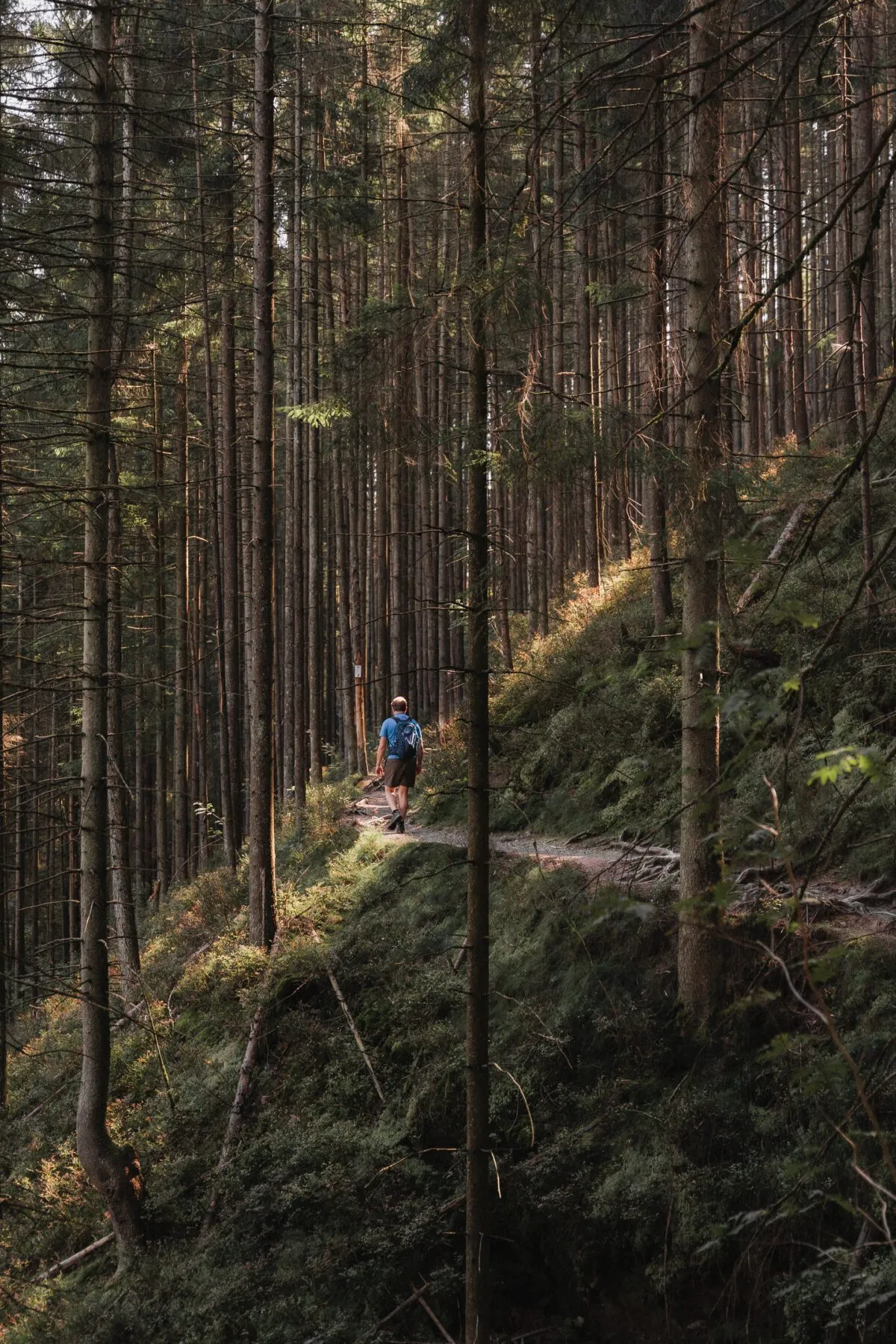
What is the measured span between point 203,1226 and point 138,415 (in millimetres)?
14845

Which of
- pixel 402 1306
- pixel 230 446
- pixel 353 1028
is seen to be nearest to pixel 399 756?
pixel 353 1028

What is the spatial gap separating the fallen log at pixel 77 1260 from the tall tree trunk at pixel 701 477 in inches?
243

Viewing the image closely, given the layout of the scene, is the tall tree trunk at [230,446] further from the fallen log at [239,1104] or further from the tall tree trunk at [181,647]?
the fallen log at [239,1104]

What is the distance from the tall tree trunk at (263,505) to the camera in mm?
11266

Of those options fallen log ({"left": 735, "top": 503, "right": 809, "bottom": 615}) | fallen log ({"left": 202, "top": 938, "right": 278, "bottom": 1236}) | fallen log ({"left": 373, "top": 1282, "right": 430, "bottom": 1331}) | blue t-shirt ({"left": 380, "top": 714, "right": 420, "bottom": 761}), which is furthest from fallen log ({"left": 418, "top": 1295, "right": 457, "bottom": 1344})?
blue t-shirt ({"left": 380, "top": 714, "right": 420, "bottom": 761})

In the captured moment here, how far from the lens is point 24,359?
21.9 meters

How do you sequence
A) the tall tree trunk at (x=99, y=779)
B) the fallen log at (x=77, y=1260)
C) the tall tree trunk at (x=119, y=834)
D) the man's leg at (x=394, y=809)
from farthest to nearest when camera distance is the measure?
the man's leg at (x=394, y=809) < the tall tree trunk at (x=119, y=834) < the fallen log at (x=77, y=1260) < the tall tree trunk at (x=99, y=779)

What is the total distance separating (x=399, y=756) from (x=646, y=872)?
5.63 metres

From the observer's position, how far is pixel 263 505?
11.6m

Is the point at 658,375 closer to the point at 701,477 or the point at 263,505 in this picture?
the point at 701,477

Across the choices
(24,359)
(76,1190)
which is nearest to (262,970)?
(76,1190)

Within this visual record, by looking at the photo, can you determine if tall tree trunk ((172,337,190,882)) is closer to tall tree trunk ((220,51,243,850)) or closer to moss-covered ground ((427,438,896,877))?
tall tree trunk ((220,51,243,850))

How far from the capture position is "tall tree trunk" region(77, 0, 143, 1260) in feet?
29.1

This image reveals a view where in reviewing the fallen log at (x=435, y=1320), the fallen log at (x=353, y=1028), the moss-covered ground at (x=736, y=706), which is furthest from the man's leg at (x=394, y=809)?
the fallen log at (x=435, y=1320)
